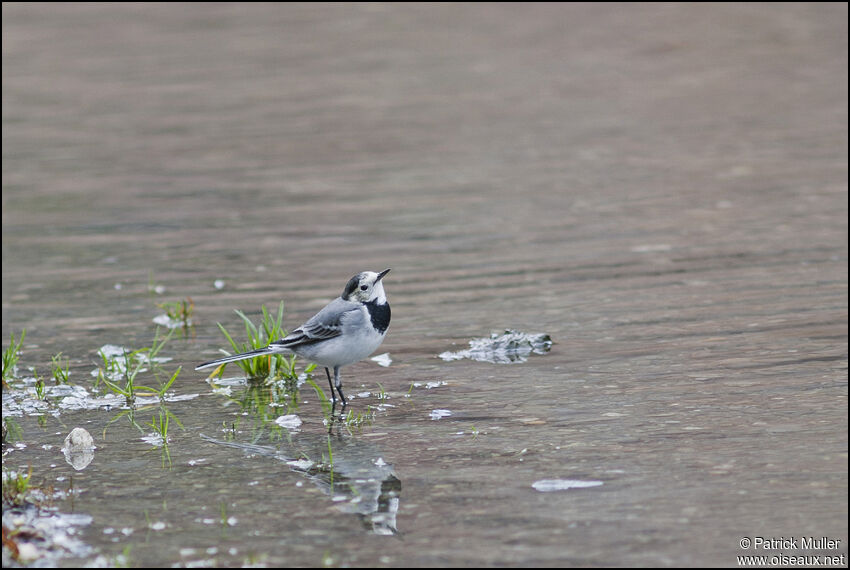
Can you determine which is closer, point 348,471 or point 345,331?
point 348,471

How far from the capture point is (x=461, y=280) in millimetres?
10617

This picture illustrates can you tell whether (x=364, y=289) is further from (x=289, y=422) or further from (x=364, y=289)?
(x=289, y=422)

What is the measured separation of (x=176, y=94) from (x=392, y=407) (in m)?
15.7

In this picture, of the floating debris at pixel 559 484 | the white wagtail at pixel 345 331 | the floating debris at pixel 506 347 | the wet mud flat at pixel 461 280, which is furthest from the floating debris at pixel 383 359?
the floating debris at pixel 559 484

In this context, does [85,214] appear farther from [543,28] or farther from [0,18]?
[0,18]

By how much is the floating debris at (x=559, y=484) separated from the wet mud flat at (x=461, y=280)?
0.02m

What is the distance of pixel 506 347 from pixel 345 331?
75.5 inches

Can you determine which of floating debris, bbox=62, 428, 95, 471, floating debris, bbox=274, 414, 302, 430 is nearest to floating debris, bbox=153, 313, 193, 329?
floating debris, bbox=274, 414, 302, 430

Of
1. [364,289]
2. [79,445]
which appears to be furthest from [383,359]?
[79,445]

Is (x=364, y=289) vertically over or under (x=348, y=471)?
over

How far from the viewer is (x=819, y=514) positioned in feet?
17.6

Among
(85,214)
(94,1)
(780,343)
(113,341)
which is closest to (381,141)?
(85,214)

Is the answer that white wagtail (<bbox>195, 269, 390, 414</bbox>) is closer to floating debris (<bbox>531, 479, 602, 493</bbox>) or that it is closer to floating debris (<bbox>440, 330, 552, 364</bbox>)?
floating debris (<bbox>440, 330, 552, 364</bbox>)

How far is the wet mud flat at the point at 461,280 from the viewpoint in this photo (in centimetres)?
558
